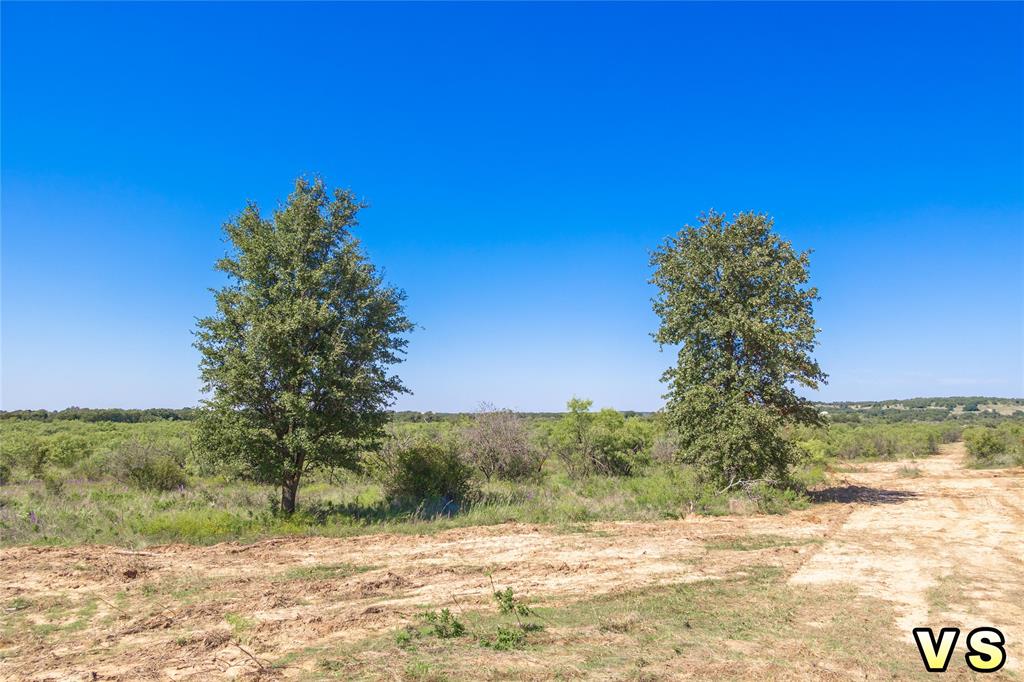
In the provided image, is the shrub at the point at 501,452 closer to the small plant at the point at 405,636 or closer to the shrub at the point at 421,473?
the shrub at the point at 421,473

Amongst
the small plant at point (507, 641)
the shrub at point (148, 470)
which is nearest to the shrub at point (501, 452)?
the shrub at point (148, 470)

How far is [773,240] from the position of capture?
17.5 m

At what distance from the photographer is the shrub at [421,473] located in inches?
709

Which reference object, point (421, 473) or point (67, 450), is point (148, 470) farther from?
point (67, 450)

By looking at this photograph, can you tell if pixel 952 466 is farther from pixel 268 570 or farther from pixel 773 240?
pixel 268 570

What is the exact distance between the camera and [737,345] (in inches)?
686

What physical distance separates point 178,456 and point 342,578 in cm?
1892

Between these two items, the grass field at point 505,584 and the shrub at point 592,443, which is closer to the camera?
the grass field at point 505,584

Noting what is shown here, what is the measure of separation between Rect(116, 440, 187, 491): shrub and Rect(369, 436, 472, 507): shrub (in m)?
8.59

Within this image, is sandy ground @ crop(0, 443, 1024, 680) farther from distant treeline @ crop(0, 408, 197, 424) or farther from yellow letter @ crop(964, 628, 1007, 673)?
distant treeline @ crop(0, 408, 197, 424)

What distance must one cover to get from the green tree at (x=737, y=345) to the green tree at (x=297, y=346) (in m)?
8.75

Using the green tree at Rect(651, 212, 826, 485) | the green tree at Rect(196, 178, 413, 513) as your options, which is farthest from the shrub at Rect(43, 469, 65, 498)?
the green tree at Rect(651, 212, 826, 485)

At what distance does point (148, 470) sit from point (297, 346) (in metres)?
11.4

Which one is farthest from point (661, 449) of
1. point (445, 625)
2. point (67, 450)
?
point (67, 450)
